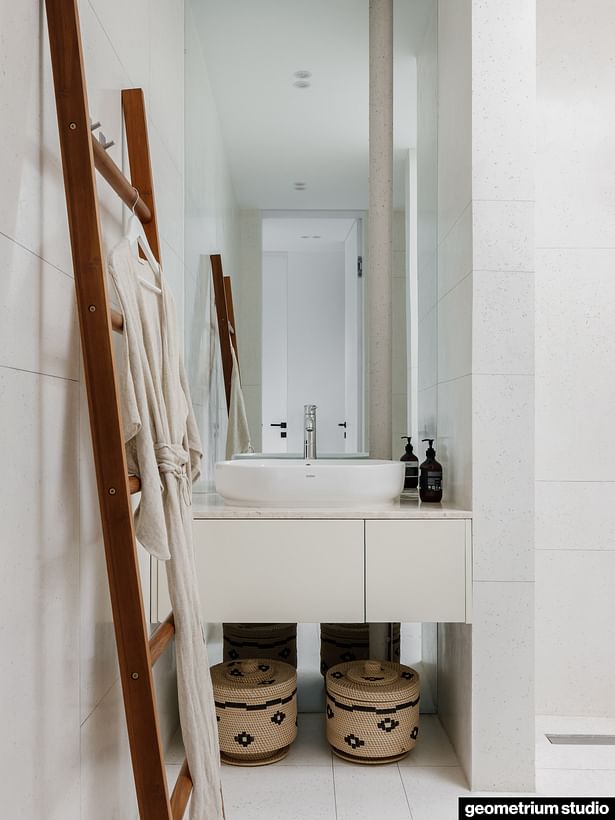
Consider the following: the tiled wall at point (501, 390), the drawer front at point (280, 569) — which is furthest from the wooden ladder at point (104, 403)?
the tiled wall at point (501, 390)

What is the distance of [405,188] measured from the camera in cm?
271

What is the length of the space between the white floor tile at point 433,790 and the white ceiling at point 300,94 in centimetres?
181

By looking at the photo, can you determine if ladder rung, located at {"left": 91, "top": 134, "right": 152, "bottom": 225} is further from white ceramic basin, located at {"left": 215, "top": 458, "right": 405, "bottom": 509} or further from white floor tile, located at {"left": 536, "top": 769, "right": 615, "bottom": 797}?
white floor tile, located at {"left": 536, "top": 769, "right": 615, "bottom": 797}

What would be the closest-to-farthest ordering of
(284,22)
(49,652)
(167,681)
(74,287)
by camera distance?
(49,652) → (74,287) → (167,681) → (284,22)

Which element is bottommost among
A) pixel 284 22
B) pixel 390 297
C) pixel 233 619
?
pixel 233 619

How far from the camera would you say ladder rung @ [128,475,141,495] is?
139cm

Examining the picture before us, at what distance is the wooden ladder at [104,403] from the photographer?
122 centimetres

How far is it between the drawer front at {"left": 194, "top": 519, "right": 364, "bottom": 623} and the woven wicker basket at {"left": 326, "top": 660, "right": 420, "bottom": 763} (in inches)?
12.4

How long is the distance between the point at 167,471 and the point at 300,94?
167cm

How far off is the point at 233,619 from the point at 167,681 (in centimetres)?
38

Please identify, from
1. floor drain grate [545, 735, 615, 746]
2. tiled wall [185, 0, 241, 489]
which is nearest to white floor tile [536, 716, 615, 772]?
floor drain grate [545, 735, 615, 746]

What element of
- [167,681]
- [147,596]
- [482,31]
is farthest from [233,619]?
[482,31]

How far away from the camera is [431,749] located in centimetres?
230

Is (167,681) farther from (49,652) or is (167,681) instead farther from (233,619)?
(49,652)
